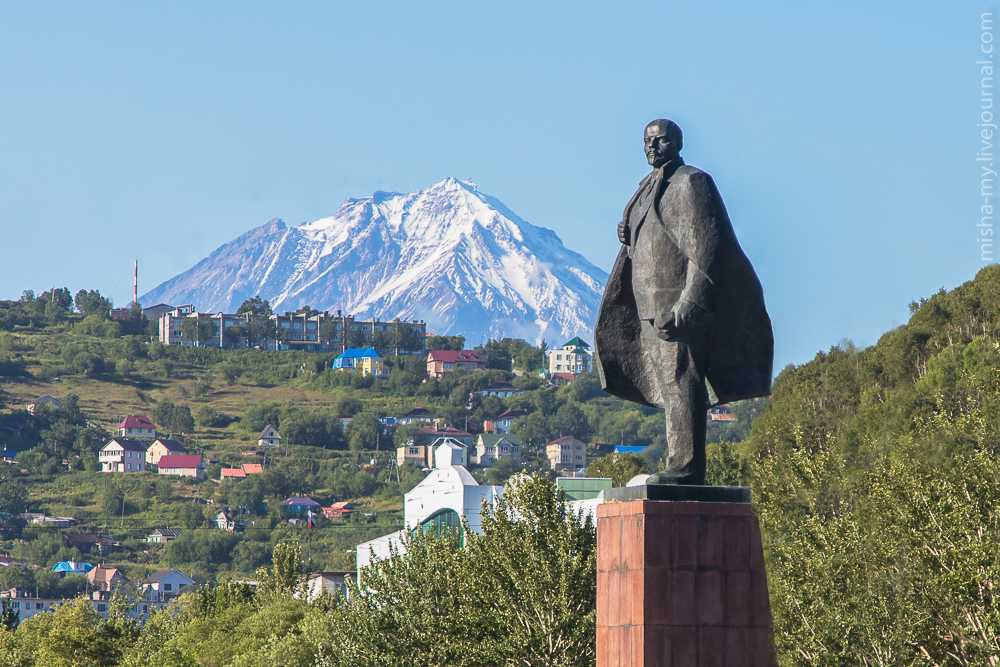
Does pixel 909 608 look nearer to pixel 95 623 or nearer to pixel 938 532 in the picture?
pixel 938 532

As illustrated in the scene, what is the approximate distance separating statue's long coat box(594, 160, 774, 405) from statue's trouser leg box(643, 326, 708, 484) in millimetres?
172

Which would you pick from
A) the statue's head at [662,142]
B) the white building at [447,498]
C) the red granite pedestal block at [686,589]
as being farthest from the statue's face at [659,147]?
the white building at [447,498]

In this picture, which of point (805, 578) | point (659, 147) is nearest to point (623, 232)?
point (659, 147)

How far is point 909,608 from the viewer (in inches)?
1618

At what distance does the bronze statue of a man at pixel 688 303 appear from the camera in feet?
64.8

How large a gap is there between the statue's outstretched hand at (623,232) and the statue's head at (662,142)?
0.59 meters

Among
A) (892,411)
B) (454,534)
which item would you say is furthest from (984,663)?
(892,411)

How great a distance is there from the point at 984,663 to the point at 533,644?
8233mm

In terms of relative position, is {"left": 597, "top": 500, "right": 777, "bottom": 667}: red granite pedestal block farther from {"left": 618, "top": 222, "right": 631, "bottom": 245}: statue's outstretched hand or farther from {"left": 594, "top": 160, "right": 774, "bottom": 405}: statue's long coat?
{"left": 618, "top": 222, "right": 631, "bottom": 245}: statue's outstretched hand

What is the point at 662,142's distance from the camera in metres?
20.3

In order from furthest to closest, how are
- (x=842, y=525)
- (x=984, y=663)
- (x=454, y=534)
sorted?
(x=454, y=534) < (x=842, y=525) < (x=984, y=663)

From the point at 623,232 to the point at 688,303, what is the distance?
1.21 m

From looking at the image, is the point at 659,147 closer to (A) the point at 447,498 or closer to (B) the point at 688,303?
(B) the point at 688,303

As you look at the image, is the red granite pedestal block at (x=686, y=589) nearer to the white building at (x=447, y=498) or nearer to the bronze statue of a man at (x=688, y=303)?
the bronze statue of a man at (x=688, y=303)
